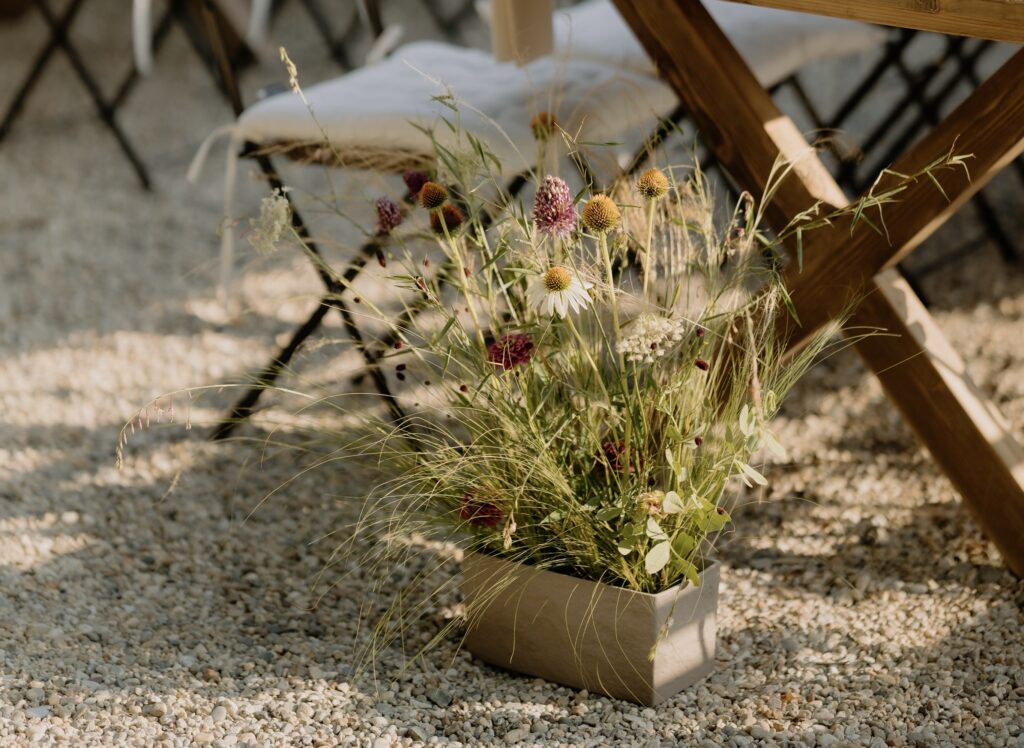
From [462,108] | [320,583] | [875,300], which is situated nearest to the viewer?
[875,300]

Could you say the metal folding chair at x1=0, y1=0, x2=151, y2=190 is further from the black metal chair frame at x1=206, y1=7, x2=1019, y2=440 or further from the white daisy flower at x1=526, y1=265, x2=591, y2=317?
the white daisy flower at x1=526, y1=265, x2=591, y2=317

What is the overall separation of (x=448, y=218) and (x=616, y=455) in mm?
366

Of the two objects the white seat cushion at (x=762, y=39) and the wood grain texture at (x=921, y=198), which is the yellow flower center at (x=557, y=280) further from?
the white seat cushion at (x=762, y=39)

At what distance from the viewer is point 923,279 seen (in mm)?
3049

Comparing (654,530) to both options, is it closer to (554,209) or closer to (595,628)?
(595,628)

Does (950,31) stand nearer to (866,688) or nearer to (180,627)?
(866,688)

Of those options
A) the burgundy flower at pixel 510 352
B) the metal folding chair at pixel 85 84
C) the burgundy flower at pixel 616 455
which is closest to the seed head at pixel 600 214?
the burgundy flower at pixel 510 352

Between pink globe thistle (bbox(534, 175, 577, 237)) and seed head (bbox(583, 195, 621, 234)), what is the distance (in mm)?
29

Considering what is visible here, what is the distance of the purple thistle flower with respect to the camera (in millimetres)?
1679

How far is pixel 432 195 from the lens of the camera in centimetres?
158

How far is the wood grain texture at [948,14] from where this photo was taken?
4.68ft

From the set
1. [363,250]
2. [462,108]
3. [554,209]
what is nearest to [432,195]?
[554,209]

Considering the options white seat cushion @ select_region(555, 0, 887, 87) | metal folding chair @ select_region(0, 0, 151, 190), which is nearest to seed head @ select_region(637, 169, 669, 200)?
white seat cushion @ select_region(555, 0, 887, 87)

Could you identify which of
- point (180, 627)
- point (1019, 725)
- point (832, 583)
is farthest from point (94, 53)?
point (1019, 725)
